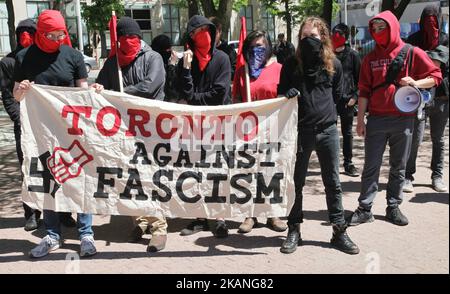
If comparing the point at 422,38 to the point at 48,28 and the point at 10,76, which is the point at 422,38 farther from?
the point at 10,76

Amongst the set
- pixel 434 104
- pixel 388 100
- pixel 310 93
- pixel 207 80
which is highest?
pixel 207 80

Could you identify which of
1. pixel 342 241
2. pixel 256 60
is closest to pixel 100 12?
pixel 256 60

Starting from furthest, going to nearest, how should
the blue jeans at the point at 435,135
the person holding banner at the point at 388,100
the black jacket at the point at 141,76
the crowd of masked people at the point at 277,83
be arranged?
the blue jeans at the point at 435,135
the person holding banner at the point at 388,100
the black jacket at the point at 141,76
the crowd of masked people at the point at 277,83

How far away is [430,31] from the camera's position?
607 centimetres

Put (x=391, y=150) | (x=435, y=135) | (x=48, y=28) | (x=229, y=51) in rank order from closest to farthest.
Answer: (x=48, y=28) → (x=391, y=150) → (x=435, y=135) → (x=229, y=51)

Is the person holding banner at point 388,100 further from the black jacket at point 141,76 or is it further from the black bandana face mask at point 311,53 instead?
the black jacket at point 141,76

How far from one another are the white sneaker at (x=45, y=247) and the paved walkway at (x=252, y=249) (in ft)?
0.20

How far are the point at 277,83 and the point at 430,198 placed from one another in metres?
2.56

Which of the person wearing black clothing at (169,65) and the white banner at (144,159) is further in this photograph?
the person wearing black clothing at (169,65)

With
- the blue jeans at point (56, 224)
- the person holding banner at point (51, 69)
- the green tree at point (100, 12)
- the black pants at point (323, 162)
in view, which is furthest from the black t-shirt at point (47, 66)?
the green tree at point (100, 12)

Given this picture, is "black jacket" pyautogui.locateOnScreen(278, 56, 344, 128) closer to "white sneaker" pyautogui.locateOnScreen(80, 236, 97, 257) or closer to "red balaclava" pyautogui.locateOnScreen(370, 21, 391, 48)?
"red balaclava" pyautogui.locateOnScreen(370, 21, 391, 48)

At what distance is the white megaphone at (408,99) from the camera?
5.04m

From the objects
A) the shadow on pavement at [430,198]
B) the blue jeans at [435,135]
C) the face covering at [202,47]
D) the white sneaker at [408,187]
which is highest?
the face covering at [202,47]

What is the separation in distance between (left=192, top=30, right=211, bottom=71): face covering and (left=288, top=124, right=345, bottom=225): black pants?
117cm
